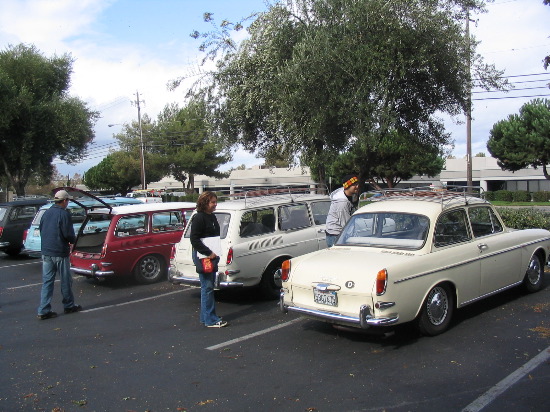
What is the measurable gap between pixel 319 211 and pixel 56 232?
14.3 feet

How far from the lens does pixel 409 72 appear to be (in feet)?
44.0

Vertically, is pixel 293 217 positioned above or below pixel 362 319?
above

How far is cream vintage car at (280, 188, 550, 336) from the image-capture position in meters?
5.68

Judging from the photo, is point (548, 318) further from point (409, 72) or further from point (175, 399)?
point (409, 72)

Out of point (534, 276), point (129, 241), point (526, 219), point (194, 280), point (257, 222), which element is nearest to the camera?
point (534, 276)

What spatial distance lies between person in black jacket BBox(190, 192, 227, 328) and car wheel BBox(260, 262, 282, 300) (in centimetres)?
137

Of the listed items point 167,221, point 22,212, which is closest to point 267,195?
point 167,221

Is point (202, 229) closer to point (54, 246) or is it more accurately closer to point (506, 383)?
point (54, 246)

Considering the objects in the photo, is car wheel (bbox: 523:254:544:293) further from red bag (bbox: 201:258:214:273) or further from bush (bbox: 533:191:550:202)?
bush (bbox: 533:191:550:202)

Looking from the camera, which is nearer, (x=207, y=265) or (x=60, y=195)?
(x=207, y=265)

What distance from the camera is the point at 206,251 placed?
6867 mm

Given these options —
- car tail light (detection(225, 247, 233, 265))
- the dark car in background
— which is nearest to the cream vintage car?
car tail light (detection(225, 247, 233, 265))

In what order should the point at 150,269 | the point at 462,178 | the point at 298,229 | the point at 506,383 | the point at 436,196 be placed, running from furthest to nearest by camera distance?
the point at 462,178
the point at 150,269
the point at 298,229
the point at 436,196
the point at 506,383

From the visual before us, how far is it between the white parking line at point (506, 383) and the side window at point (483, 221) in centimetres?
192
